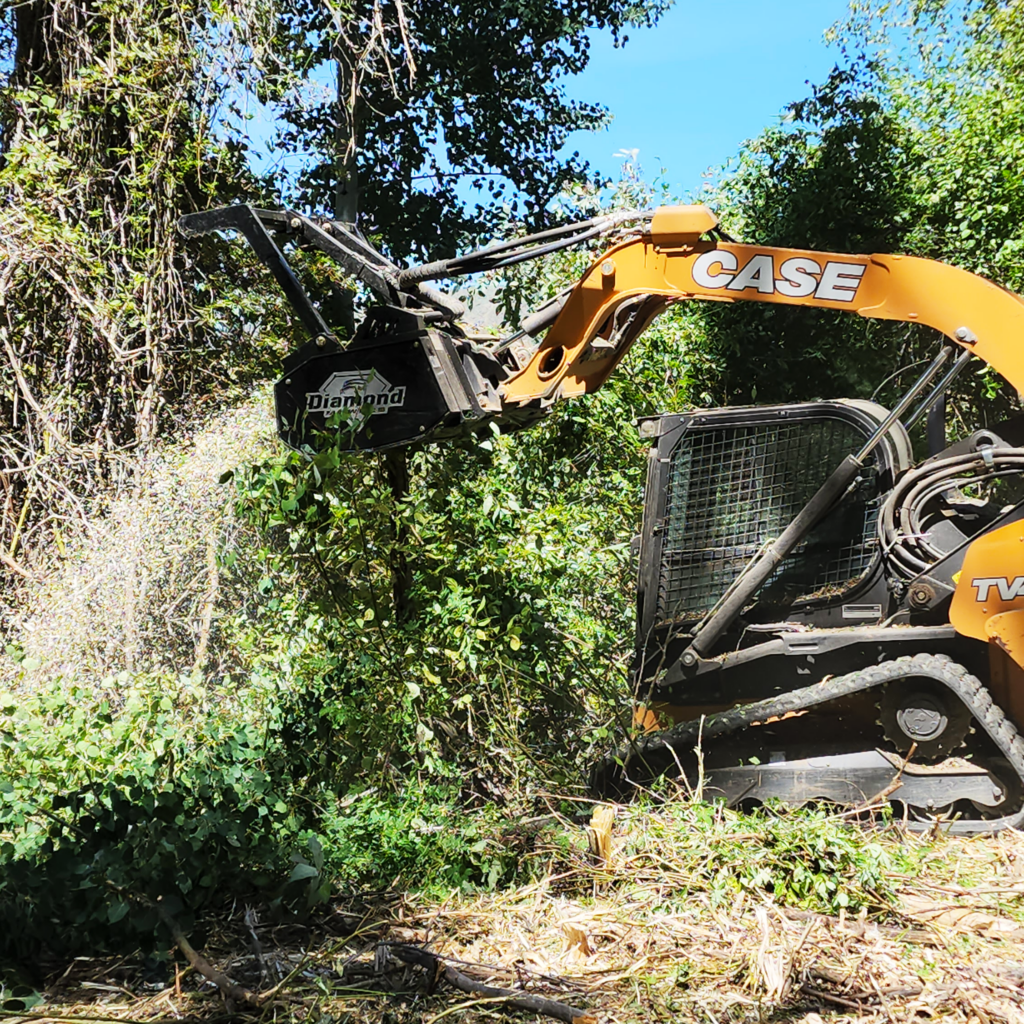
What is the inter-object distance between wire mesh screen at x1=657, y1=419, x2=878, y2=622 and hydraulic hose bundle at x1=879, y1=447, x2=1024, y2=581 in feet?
0.44

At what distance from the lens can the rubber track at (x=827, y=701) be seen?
4.17 meters

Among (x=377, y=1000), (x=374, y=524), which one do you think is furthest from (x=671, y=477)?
(x=377, y=1000)

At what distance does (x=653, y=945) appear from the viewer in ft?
10.3

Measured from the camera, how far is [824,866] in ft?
11.3

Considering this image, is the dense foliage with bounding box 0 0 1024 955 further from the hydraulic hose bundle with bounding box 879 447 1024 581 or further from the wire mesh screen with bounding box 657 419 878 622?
the hydraulic hose bundle with bounding box 879 447 1024 581

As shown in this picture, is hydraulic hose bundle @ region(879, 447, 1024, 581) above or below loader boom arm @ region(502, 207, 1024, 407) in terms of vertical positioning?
below

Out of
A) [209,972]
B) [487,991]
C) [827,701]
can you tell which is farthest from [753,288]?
[209,972]

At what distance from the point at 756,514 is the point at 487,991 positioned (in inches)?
106

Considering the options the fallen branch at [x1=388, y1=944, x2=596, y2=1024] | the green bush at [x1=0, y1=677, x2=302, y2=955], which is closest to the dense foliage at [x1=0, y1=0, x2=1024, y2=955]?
the green bush at [x1=0, y1=677, x2=302, y2=955]

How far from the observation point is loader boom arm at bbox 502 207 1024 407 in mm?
4223

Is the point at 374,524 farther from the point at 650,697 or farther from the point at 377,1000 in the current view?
the point at 377,1000

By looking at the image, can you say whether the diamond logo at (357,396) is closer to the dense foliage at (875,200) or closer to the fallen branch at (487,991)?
the fallen branch at (487,991)

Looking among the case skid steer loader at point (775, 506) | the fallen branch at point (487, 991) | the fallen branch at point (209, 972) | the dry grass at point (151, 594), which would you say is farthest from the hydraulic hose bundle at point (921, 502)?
the dry grass at point (151, 594)

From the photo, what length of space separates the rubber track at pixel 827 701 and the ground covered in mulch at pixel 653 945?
0.39 metres
